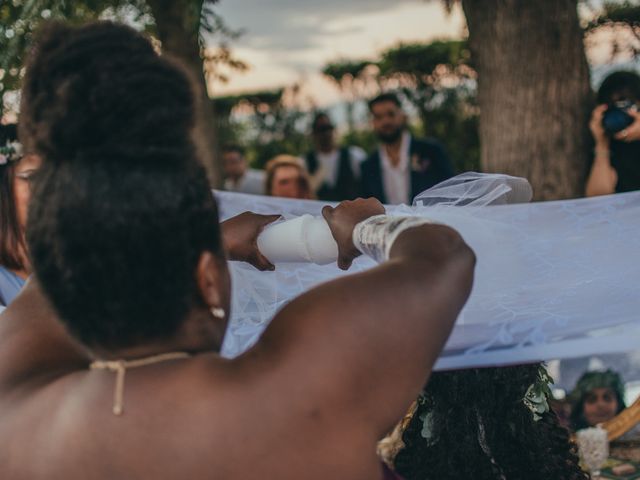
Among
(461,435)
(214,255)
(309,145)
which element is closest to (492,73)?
(461,435)

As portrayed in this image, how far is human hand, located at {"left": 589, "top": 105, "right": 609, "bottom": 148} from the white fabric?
1.21 m

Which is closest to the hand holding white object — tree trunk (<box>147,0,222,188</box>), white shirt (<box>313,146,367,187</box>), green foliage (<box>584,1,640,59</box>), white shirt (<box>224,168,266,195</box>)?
tree trunk (<box>147,0,222,188</box>)

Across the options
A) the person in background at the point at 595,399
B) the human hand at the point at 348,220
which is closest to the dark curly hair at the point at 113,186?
the human hand at the point at 348,220

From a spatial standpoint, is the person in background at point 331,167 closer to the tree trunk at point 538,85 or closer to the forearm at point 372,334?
the tree trunk at point 538,85

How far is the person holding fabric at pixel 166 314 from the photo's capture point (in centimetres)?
116

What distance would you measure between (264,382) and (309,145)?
10123 millimetres

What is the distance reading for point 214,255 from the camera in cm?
129

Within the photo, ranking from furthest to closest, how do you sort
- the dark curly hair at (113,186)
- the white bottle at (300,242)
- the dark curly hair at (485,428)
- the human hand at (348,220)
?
the dark curly hair at (485,428) → the white bottle at (300,242) → the human hand at (348,220) → the dark curly hair at (113,186)

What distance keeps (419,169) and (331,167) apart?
5.41ft

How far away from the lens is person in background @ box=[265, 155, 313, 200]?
17.3 feet

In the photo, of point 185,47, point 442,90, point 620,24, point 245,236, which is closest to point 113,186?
point 245,236

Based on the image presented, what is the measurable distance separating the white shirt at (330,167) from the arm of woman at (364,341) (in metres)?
5.47

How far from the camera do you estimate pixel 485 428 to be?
212 centimetres

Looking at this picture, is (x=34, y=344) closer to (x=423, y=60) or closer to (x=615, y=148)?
(x=615, y=148)
